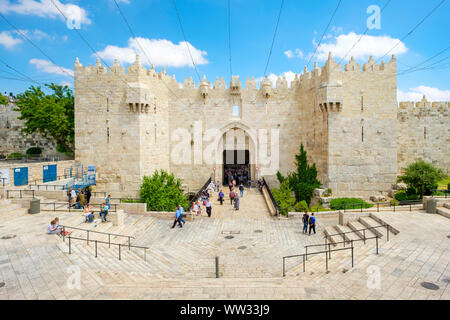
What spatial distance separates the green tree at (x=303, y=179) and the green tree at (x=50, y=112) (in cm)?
2071

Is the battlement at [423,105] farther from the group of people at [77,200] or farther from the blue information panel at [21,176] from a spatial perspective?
the blue information panel at [21,176]

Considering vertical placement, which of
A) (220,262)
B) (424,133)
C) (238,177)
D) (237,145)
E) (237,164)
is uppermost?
(424,133)

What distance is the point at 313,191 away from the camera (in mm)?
20375

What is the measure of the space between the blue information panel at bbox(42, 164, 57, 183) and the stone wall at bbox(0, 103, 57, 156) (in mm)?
12288

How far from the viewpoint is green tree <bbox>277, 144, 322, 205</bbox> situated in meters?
20.4

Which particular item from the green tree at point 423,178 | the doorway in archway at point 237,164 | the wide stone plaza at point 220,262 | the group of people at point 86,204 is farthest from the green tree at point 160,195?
the green tree at point 423,178

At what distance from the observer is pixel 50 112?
71.4 feet

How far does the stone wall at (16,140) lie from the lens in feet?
95.2

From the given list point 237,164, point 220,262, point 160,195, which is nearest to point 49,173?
point 160,195

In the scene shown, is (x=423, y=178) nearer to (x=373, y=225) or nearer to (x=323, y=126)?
(x=323, y=126)

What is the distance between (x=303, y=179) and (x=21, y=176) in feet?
68.9

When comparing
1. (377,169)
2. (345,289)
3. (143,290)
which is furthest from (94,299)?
(377,169)

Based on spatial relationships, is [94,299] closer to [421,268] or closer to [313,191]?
[421,268]

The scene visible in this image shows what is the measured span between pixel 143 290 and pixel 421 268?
26.6ft
